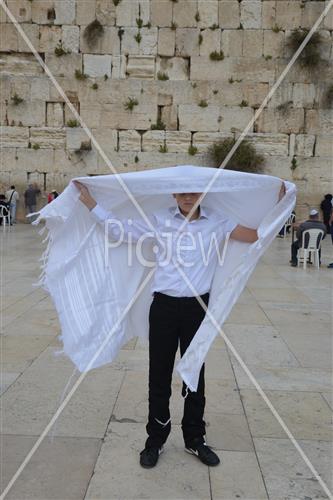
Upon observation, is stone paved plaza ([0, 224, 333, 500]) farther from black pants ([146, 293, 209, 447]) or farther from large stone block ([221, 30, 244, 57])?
large stone block ([221, 30, 244, 57])

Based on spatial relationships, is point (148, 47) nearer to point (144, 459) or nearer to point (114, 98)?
point (114, 98)

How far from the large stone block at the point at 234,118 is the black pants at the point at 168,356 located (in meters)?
15.5

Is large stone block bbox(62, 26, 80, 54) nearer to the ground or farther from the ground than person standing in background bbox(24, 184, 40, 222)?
farther from the ground

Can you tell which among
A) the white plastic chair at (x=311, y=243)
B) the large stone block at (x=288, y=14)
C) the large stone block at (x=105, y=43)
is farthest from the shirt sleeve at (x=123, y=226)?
the large stone block at (x=288, y=14)

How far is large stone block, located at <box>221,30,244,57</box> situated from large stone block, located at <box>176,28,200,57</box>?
97 cm

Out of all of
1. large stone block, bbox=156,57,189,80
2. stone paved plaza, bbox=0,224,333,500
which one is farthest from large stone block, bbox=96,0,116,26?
stone paved plaza, bbox=0,224,333,500

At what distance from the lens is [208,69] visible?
17.4 meters

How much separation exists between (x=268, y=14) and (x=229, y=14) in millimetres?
1407

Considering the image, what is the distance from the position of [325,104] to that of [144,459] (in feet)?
56.1

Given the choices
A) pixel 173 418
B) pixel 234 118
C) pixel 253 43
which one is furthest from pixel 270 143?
pixel 173 418

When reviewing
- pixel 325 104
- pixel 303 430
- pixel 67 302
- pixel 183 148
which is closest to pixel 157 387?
pixel 67 302

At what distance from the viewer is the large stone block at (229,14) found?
17.1 m

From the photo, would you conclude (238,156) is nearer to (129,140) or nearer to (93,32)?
(129,140)

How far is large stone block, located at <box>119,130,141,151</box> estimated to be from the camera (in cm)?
1767
